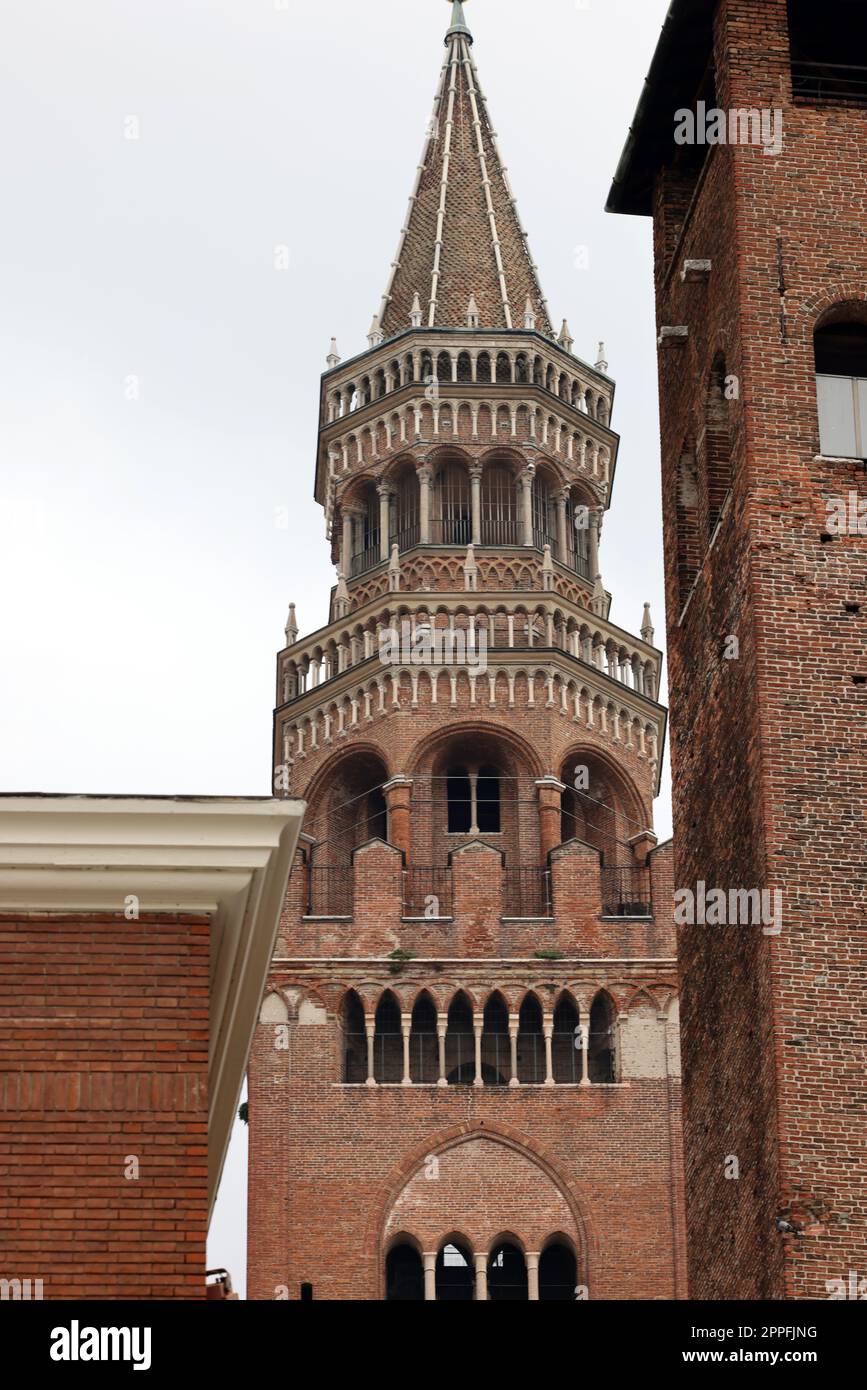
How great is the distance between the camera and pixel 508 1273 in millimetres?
49031

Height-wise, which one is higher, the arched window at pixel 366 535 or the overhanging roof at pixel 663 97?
the arched window at pixel 366 535

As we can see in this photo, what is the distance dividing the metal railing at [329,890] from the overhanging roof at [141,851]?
35.4 meters

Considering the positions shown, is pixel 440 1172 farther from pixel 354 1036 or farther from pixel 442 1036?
pixel 354 1036

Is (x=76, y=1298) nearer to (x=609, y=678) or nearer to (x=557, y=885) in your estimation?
(x=557, y=885)

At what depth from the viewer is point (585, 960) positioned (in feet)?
168

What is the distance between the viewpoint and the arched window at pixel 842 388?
88.1 ft

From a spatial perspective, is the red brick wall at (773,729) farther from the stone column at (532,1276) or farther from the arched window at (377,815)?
the arched window at (377,815)

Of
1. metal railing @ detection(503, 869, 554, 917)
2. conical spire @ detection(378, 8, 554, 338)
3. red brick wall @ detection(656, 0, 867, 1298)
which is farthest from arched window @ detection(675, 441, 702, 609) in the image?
conical spire @ detection(378, 8, 554, 338)

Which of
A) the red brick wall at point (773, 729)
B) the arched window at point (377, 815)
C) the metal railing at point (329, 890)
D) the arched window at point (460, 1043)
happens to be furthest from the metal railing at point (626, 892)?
the red brick wall at point (773, 729)

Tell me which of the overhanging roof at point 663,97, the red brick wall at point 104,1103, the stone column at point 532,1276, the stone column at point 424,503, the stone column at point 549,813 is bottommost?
the red brick wall at point 104,1103

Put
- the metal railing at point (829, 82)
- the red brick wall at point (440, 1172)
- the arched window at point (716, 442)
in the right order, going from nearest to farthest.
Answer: the arched window at point (716, 442)
the metal railing at point (829, 82)
the red brick wall at point (440, 1172)

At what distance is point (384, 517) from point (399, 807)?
25.8ft

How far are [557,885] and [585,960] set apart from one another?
1543 mm
